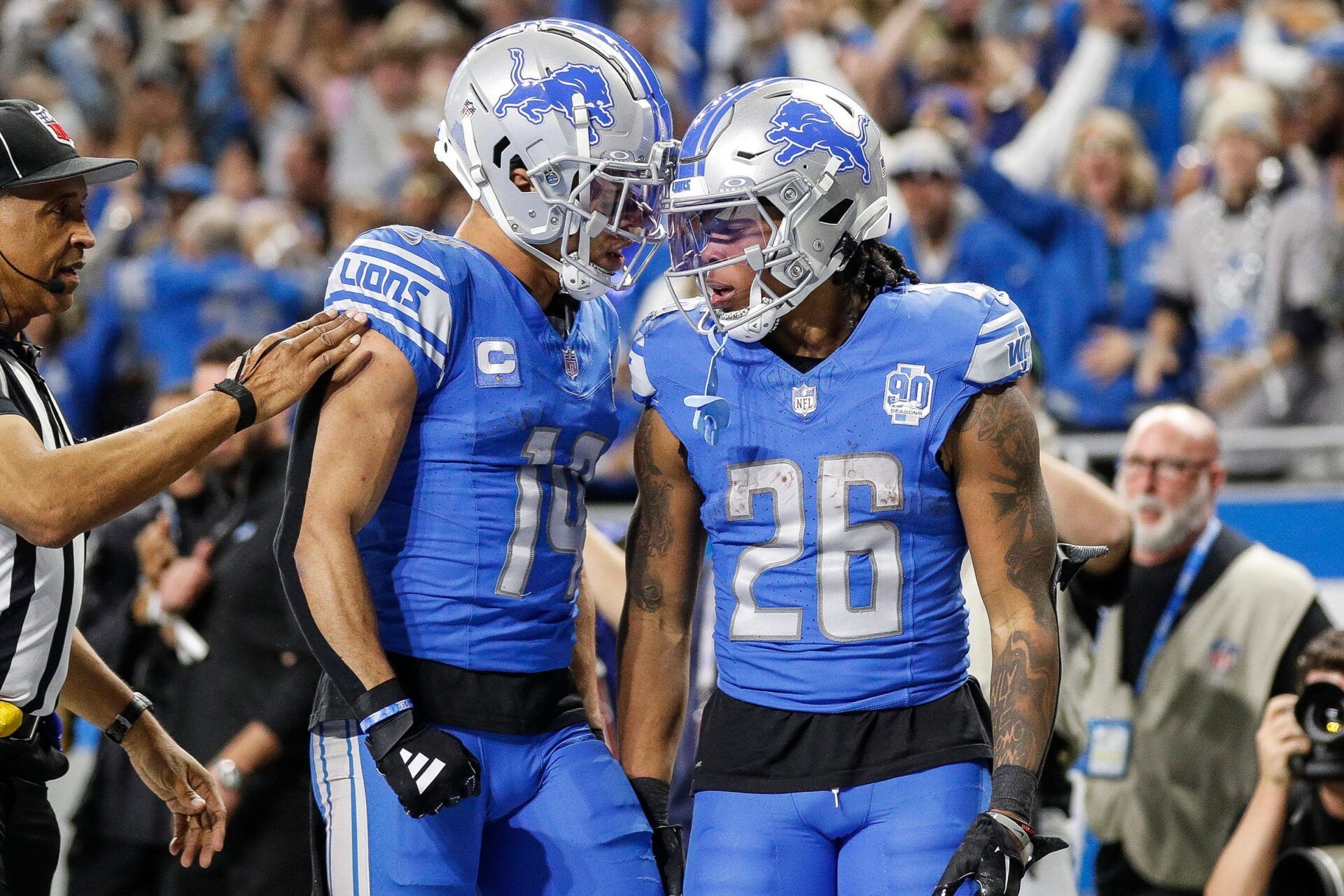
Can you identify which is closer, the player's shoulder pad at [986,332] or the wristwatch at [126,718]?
the player's shoulder pad at [986,332]

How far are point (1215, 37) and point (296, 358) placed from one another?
6.59 meters

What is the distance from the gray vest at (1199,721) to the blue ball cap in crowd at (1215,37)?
3.85 m

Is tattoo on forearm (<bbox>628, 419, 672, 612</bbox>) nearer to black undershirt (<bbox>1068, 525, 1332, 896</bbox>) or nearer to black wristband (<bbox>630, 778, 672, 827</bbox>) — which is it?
black wristband (<bbox>630, 778, 672, 827</bbox>)

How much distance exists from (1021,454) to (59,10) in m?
9.19

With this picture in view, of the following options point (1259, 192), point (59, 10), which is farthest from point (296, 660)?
point (59, 10)

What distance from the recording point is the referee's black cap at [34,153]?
3.14 m

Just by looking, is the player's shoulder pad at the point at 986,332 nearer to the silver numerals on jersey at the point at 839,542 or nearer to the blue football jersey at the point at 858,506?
the blue football jersey at the point at 858,506

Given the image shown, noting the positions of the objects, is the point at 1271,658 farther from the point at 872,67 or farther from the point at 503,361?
the point at 872,67

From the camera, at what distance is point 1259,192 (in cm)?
696

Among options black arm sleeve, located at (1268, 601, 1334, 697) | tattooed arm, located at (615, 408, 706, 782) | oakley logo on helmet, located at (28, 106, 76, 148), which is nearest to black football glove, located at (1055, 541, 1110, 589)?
tattooed arm, located at (615, 408, 706, 782)

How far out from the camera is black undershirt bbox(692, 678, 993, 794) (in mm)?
2916

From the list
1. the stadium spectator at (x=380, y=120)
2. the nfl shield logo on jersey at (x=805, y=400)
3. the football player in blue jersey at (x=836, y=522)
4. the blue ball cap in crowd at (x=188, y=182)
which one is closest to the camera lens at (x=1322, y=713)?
the football player in blue jersey at (x=836, y=522)

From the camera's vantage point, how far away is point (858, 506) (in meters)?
2.98

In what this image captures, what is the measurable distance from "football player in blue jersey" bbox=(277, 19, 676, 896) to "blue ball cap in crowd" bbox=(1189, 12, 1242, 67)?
→ 571 cm
